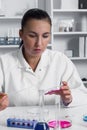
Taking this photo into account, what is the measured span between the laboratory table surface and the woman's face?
0.34 m

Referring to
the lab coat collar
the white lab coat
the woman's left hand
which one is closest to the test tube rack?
the woman's left hand

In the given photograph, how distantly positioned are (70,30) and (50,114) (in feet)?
7.18

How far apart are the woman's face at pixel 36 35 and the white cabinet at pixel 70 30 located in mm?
1698

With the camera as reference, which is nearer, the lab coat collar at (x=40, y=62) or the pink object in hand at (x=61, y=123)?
the pink object in hand at (x=61, y=123)

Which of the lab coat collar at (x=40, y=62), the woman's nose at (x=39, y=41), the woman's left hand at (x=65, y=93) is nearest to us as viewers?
the woman's left hand at (x=65, y=93)

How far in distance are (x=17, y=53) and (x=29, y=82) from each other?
222 mm

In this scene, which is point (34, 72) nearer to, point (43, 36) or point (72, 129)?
point (43, 36)

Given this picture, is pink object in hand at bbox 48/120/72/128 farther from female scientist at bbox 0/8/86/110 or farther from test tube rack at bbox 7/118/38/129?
female scientist at bbox 0/8/86/110

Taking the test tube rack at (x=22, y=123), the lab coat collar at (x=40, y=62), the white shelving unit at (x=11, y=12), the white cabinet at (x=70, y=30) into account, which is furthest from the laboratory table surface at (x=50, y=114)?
the white shelving unit at (x=11, y=12)

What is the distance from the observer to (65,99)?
1559 mm

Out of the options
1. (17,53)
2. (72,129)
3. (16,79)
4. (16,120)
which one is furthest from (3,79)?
(72,129)

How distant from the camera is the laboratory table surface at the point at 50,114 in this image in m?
1.28

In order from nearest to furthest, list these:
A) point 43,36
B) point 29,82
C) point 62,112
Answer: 1. point 62,112
2. point 43,36
3. point 29,82

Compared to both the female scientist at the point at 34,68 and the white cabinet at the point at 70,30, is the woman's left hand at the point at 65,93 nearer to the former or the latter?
the female scientist at the point at 34,68
